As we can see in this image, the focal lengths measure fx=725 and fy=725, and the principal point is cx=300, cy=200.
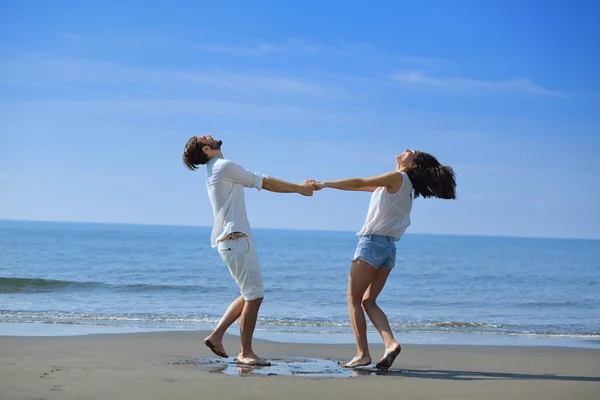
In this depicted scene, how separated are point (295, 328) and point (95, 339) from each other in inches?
137

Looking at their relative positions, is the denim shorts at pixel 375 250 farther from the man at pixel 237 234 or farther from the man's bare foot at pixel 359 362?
the man at pixel 237 234

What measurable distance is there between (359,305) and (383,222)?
78cm

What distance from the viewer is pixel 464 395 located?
5.12 meters

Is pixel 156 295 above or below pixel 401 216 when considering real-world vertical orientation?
below

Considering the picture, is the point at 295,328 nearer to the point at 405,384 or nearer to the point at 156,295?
the point at 405,384

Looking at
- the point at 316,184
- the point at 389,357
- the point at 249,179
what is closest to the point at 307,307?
the point at 316,184

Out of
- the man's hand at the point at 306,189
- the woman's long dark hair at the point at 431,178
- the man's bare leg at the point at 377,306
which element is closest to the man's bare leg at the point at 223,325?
the man's bare leg at the point at 377,306

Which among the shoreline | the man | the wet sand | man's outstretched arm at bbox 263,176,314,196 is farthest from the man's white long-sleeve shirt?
the shoreline

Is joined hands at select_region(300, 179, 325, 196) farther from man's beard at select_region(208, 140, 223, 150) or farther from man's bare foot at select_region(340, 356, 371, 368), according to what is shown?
man's bare foot at select_region(340, 356, 371, 368)

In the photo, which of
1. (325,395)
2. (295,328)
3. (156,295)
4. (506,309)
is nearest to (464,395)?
(325,395)

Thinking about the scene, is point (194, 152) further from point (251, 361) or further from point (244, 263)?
point (251, 361)

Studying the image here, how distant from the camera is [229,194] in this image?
6418 mm

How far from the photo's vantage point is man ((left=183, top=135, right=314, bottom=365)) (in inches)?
250

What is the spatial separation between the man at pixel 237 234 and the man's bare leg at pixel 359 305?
0.81m
